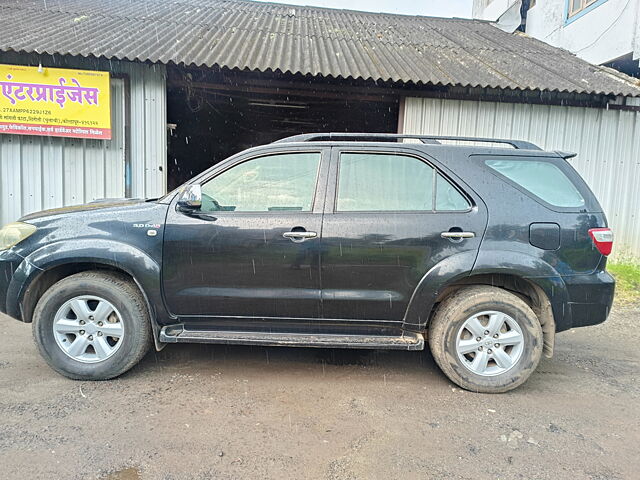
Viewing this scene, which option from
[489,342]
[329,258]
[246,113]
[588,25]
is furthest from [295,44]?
[588,25]

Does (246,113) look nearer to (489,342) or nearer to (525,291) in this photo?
(525,291)

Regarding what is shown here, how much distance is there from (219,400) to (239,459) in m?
0.68

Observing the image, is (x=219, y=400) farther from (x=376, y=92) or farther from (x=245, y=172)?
(x=376, y=92)

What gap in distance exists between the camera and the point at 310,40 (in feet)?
27.2

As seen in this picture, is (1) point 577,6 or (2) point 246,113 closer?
(2) point 246,113

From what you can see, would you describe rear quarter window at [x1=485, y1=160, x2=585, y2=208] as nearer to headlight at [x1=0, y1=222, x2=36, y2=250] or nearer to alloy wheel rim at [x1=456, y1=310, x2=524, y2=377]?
alloy wheel rim at [x1=456, y1=310, x2=524, y2=377]

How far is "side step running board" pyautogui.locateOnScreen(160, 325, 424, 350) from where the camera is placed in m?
3.15

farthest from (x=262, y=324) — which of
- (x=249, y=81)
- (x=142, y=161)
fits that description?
(x=249, y=81)

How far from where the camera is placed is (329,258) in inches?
125

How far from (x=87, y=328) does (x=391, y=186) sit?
2.55m

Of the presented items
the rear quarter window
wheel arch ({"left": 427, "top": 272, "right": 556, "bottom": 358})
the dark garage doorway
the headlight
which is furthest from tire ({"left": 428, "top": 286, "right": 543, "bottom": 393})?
the dark garage doorway

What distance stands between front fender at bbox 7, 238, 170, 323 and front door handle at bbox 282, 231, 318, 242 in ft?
3.30

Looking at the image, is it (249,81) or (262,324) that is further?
(249,81)

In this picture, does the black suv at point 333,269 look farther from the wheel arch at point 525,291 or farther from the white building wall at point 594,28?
the white building wall at point 594,28
